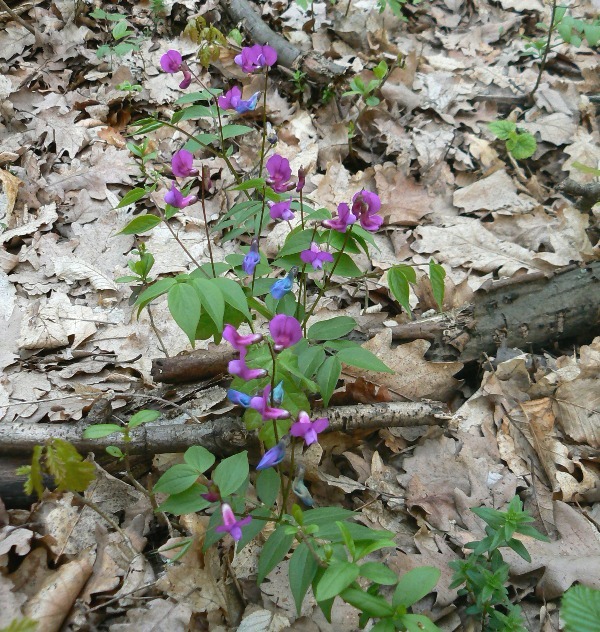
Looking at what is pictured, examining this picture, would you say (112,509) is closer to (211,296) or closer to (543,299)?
(211,296)

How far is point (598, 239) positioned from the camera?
11.6 feet

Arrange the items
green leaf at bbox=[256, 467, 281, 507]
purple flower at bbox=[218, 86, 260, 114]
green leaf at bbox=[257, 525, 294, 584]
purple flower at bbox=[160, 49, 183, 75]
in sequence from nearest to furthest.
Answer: green leaf at bbox=[257, 525, 294, 584]
green leaf at bbox=[256, 467, 281, 507]
purple flower at bbox=[218, 86, 260, 114]
purple flower at bbox=[160, 49, 183, 75]

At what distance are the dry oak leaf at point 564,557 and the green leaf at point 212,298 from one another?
1.50 meters

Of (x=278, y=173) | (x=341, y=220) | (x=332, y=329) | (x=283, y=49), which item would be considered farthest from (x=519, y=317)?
(x=283, y=49)

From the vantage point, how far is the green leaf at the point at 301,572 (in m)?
1.57

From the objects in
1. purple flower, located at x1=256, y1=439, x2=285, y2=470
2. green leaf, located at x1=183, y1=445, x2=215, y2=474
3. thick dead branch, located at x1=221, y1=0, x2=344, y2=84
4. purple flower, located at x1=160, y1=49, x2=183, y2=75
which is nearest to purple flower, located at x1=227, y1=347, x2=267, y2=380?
purple flower, located at x1=256, y1=439, x2=285, y2=470

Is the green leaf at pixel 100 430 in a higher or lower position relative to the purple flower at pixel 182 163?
lower

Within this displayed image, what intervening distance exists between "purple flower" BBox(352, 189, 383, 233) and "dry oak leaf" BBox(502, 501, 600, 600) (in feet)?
4.64

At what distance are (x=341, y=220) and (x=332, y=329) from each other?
43 cm

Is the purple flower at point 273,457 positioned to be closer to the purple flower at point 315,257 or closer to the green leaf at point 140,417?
Result: the green leaf at point 140,417

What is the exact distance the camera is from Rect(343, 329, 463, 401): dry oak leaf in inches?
106

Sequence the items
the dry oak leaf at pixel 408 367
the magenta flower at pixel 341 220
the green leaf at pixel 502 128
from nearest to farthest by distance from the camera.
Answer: the magenta flower at pixel 341 220 < the dry oak leaf at pixel 408 367 < the green leaf at pixel 502 128

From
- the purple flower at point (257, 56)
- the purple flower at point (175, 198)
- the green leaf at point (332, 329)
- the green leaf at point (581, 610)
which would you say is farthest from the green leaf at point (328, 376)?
the purple flower at point (257, 56)

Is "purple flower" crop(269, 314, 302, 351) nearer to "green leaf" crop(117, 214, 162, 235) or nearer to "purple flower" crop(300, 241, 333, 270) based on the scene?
"purple flower" crop(300, 241, 333, 270)
